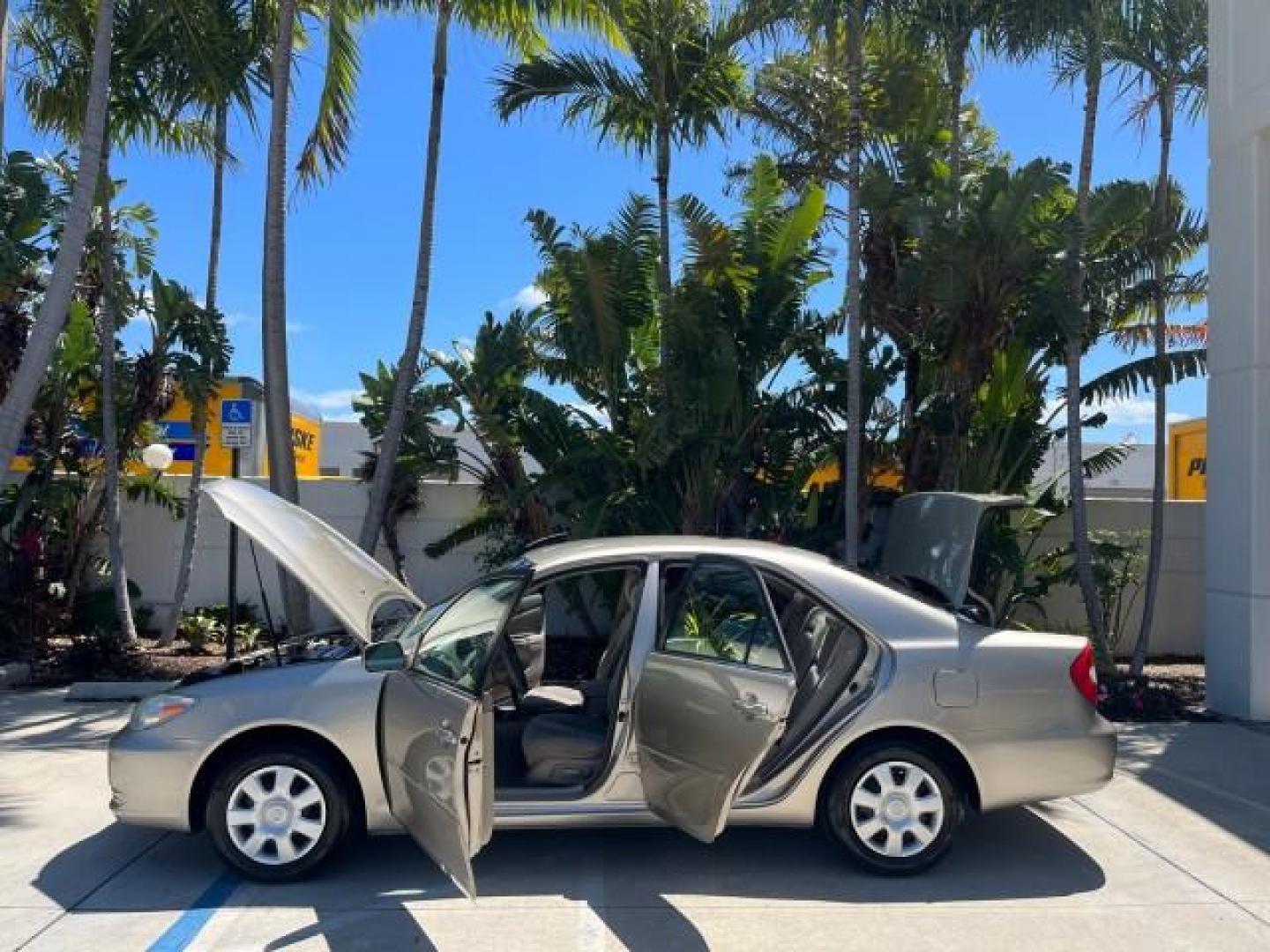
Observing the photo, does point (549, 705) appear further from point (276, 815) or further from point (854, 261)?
point (854, 261)

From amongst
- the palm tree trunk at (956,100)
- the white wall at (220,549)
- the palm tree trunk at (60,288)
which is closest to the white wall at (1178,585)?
the palm tree trunk at (956,100)

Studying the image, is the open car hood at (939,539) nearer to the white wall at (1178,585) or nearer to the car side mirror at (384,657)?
the car side mirror at (384,657)

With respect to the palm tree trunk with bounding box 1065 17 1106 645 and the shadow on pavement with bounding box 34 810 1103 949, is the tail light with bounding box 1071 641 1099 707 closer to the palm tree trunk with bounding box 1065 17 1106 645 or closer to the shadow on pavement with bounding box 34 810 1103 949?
the shadow on pavement with bounding box 34 810 1103 949

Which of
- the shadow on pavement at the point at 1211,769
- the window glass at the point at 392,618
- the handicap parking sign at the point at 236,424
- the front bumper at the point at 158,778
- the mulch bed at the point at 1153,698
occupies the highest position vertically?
the handicap parking sign at the point at 236,424

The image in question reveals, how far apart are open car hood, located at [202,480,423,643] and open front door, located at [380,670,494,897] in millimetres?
661

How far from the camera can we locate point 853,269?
10.8m

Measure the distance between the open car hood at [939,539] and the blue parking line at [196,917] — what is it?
381cm

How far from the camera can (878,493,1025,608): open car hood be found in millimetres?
6016

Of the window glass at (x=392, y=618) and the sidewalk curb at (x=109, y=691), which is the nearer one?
the window glass at (x=392, y=618)

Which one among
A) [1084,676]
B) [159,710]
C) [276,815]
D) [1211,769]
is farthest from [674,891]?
[1211,769]

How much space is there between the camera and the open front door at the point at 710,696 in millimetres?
4938

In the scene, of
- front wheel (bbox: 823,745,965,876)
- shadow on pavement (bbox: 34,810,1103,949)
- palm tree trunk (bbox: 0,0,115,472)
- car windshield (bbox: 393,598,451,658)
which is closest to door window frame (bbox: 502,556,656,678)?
car windshield (bbox: 393,598,451,658)

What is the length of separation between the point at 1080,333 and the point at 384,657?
8.03 metres

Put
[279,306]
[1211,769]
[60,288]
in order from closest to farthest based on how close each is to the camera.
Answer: [1211,769]
[60,288]
[279,306]
